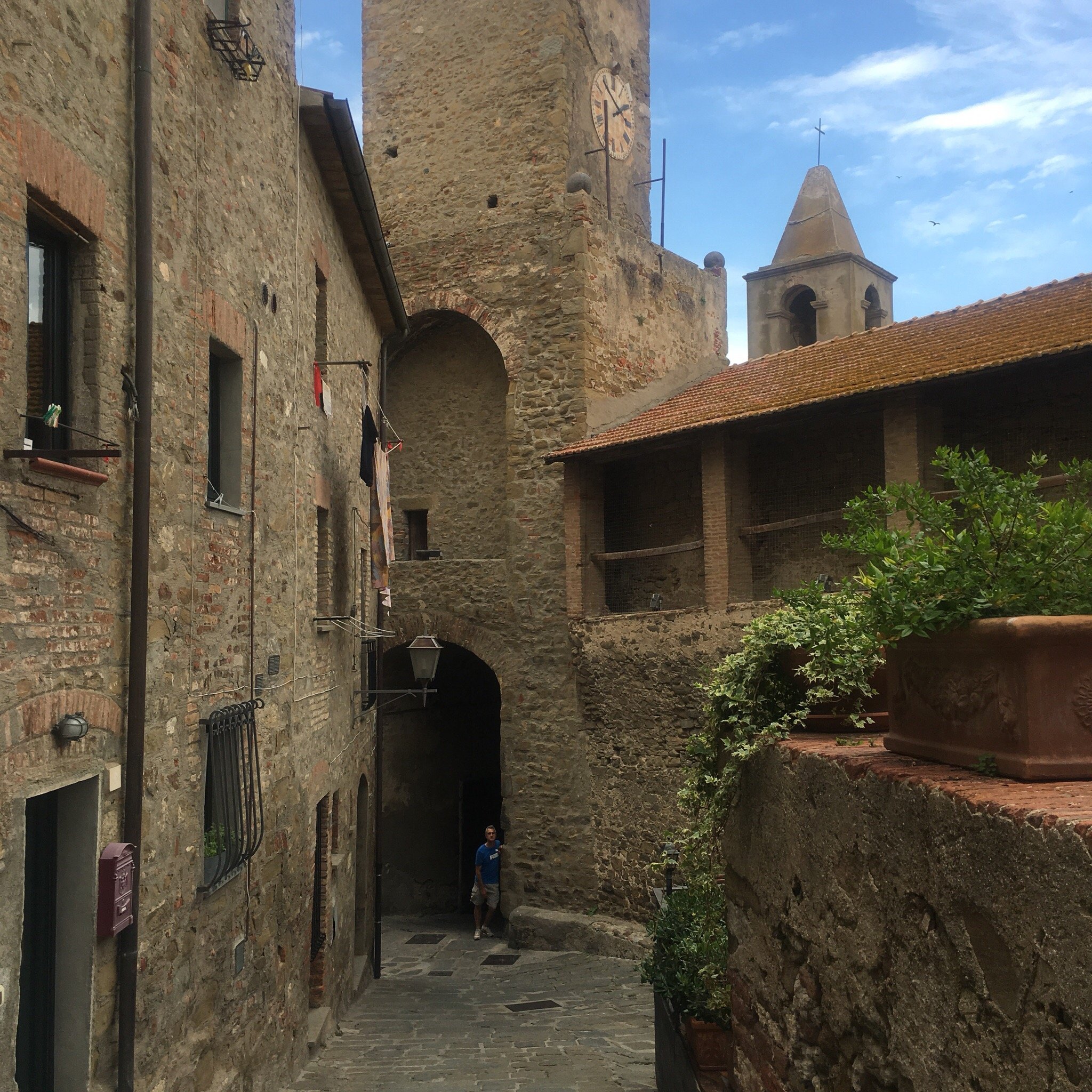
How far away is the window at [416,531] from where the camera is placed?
18.2 metres

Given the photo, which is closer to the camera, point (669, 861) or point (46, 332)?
point (46, 332)

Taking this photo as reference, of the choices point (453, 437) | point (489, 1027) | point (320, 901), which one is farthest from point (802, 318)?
point (320, 901)

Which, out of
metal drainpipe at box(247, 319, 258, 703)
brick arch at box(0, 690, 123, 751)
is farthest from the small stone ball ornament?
brick arch at box(0, 690, 123, 751)

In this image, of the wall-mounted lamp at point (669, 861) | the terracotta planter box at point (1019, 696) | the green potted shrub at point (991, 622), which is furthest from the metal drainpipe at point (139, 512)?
the terracotta planter box at point (1019, 696)

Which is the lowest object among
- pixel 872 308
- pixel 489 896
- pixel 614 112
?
pixel 489 896

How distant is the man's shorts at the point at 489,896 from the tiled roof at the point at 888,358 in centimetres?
611

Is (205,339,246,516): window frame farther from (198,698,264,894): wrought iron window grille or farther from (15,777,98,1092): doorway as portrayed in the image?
(15,777,98,1092): doorway

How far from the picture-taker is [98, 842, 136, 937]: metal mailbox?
5492mm

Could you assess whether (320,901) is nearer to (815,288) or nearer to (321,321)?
(321,321)

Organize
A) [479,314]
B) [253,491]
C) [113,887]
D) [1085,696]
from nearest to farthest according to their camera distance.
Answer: [1085,696] → [113,887] → [253,491] → [479,314]

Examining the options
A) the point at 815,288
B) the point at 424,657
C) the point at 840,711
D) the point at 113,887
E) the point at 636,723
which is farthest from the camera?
the point at 815,288

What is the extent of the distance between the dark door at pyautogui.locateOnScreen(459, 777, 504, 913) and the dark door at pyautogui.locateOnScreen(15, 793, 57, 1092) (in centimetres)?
1354

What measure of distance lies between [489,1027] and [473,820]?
25.4ft

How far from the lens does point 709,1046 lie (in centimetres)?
524
